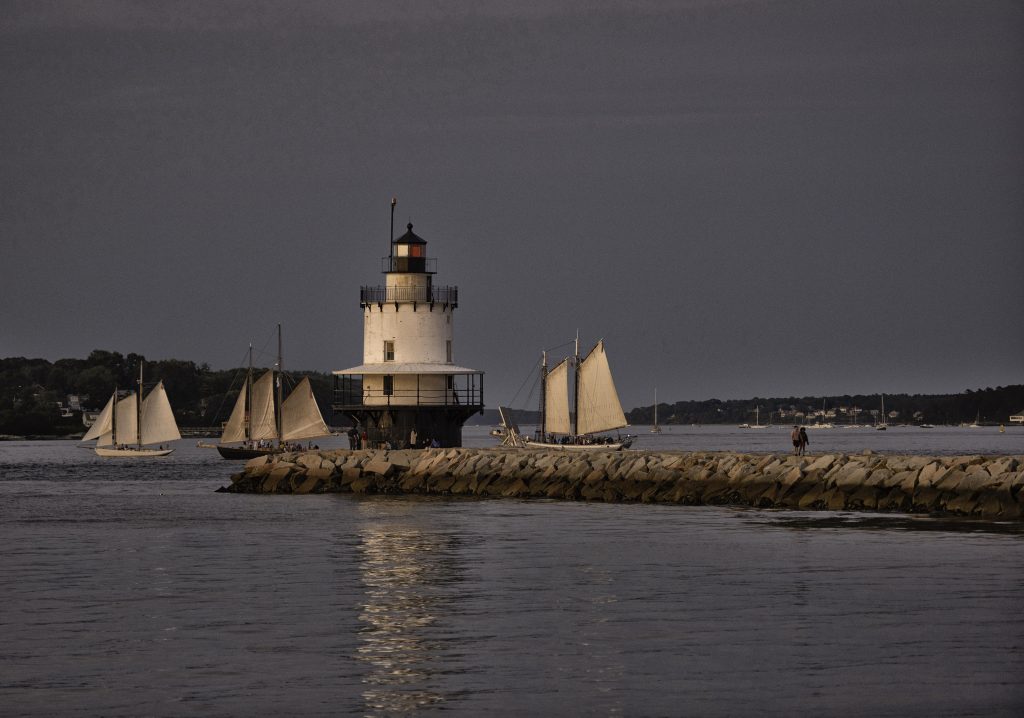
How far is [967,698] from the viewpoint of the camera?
1566cm

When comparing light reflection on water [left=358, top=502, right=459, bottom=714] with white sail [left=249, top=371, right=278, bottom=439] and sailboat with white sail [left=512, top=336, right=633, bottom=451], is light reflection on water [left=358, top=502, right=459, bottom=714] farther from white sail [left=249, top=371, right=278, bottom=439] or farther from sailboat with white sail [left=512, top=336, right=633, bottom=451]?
white sail [left=249, top=371, right=278, bottom=439]

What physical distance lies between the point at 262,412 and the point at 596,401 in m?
21.9

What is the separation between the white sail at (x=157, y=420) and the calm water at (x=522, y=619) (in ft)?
266

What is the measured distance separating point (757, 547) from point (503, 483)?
70.7 ft

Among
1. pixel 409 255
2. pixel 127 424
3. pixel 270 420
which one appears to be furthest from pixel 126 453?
pixel 409 255

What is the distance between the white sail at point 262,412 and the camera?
9338 centimetres

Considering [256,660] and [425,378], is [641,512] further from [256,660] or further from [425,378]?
[256,660]

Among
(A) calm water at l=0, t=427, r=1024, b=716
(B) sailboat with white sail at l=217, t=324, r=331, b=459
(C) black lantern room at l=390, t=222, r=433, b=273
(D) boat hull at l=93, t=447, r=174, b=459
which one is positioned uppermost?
(C) black lantern room at l=390, t=222, r=433, b=273

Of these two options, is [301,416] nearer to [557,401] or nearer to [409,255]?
[557,401]

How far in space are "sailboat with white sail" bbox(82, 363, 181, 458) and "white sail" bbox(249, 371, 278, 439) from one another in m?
21.6

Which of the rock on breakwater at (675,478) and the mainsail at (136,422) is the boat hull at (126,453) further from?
the rock on breakwater at (675,478)

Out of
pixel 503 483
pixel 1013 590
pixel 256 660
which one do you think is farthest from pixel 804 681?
pixel 503 483

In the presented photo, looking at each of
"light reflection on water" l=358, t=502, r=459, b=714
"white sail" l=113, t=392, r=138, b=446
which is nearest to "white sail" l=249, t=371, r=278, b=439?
"white sail" l=113, t=392, r=138, b=446

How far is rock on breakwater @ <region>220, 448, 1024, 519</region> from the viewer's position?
1543 inches
